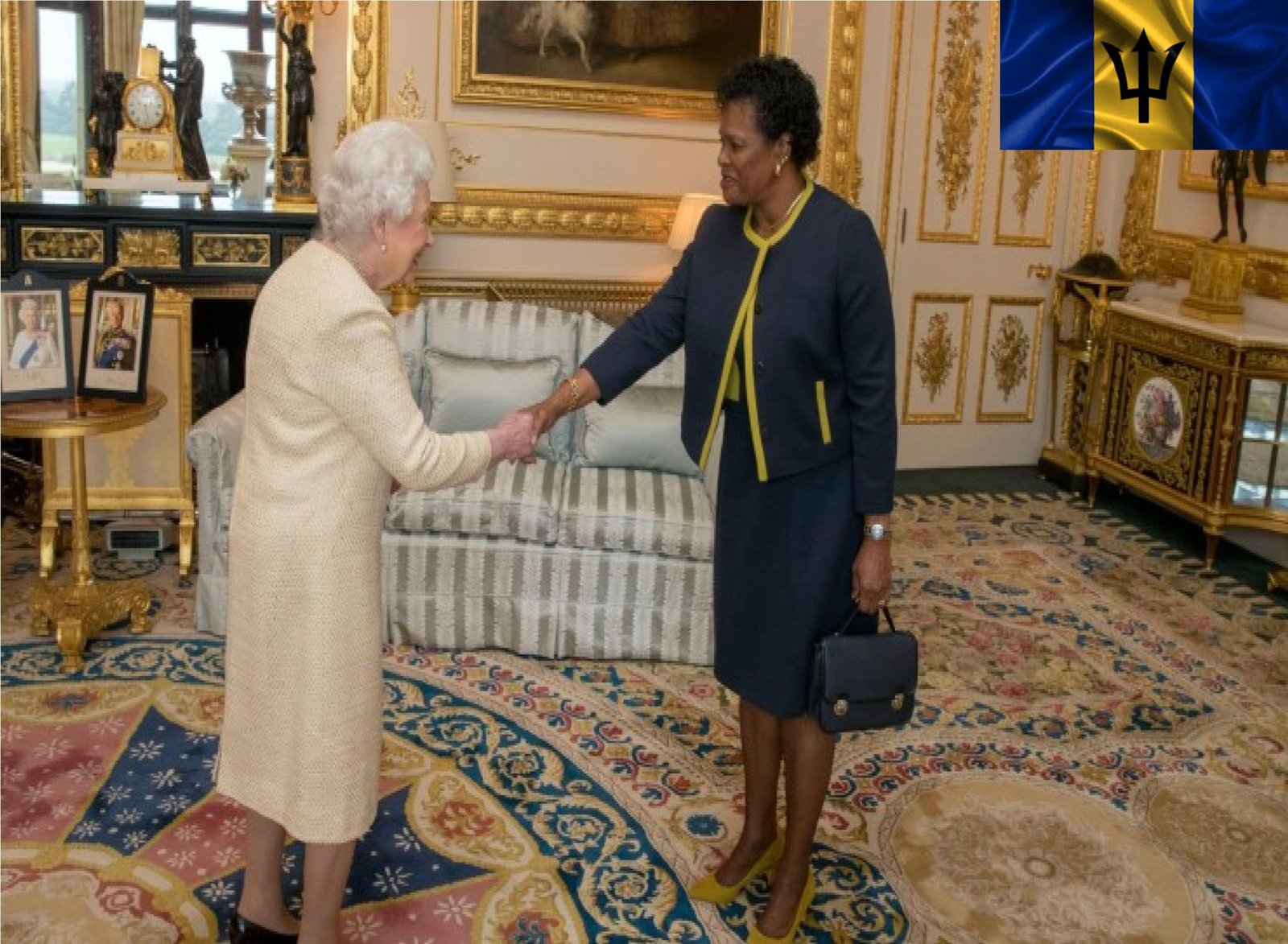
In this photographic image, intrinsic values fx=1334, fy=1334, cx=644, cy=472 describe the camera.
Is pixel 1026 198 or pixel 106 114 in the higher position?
pixel 106 114

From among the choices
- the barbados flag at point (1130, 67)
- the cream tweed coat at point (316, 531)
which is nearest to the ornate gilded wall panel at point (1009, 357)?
the barbados flag at point (1130, 67)

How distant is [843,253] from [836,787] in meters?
1.64

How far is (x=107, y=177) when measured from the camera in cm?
566

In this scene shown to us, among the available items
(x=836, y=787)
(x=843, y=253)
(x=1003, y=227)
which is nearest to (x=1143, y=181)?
(x=1003, y=227)

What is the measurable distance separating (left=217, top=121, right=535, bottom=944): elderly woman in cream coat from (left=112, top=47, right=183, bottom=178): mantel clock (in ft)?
12.3

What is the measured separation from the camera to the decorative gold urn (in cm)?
588

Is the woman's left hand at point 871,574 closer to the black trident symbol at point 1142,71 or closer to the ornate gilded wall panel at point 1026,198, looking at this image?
the black trident symbol at point 1142,71

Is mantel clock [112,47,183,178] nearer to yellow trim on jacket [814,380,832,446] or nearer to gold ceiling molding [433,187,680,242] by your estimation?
gold ceiling molding [433,187,680,242]

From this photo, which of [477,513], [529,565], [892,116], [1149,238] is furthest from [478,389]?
[1149,238]

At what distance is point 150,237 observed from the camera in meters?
5.39

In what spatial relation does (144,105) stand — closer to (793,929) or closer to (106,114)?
(106,114)

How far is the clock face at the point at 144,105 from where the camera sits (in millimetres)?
5574

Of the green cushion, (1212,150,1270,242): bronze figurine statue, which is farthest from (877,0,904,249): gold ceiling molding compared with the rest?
the green cushion

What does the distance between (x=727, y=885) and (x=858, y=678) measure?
66 cm
